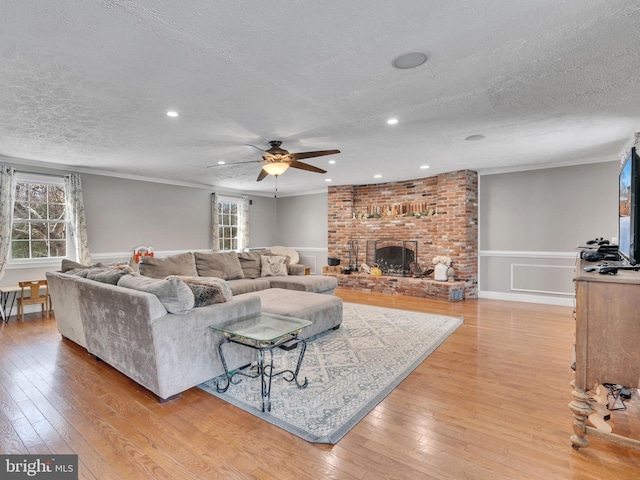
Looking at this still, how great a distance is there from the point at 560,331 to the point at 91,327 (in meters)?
5.35

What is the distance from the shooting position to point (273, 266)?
586 centimetres

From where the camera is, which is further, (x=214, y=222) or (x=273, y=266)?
(x=214, y=222)

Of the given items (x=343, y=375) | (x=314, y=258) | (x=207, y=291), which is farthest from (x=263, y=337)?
(x=314, y=258)

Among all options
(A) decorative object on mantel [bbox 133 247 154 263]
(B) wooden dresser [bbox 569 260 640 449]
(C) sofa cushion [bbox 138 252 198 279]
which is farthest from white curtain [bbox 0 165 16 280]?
(B) wooden dresser [bbox 569 260 640 449]

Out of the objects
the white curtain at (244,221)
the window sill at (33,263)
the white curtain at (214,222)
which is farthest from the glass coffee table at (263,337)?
the white curtain at (244,221)

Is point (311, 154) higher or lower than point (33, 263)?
higher

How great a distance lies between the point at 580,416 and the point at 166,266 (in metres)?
4.85

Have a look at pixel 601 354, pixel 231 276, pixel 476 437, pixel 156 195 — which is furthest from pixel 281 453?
pixel 156 195

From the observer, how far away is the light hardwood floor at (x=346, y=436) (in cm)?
172

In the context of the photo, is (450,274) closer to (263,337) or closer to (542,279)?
(542,279)

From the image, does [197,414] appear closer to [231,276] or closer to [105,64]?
[105,64]

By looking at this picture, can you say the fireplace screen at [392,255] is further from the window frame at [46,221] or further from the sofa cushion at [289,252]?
the window frame at [46,221]

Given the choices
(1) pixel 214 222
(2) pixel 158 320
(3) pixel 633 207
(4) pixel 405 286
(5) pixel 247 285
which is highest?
(1) pixel 214 222

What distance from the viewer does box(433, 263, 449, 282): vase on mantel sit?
6.19m
